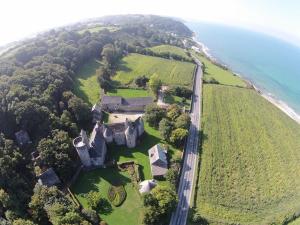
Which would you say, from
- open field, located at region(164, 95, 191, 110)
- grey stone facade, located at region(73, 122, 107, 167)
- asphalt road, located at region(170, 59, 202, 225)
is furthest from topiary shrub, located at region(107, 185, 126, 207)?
open field, located at region(164, 95, 191, 110)

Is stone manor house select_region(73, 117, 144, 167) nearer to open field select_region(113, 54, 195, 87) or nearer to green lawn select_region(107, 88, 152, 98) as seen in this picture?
green lawn select_region(107, 88, 152, 98)

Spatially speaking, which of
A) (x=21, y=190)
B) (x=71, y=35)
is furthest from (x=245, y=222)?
(x=71, y=35)

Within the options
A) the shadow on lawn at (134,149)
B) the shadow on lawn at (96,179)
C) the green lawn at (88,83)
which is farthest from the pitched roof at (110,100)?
the shadow on lawn at (96,179)

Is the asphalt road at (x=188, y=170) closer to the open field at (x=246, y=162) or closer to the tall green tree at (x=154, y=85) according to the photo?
the open field at (x=246, y=162)

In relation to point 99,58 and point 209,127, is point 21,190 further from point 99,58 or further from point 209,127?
point 99,58

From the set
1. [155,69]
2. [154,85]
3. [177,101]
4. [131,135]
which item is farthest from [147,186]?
[155,69]

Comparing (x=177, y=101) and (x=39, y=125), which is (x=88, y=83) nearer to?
(x=177, y=101)
